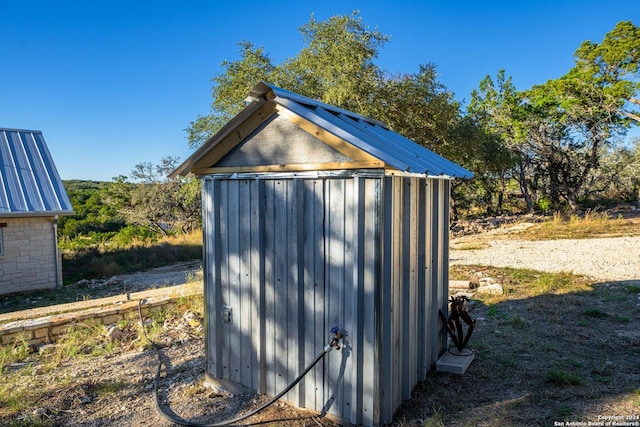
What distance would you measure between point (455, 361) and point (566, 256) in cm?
829

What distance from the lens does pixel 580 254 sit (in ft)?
37.2

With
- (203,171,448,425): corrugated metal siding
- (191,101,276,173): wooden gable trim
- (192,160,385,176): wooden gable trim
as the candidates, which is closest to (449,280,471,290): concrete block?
(203,171,448,425): corrugated metal siding

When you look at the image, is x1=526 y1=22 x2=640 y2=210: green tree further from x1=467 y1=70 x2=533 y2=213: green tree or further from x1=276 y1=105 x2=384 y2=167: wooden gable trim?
x1=276 y1=105 x2=384 y2=167: wooden gable trim

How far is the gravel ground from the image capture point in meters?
9.51

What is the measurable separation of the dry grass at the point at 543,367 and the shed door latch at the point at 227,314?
1.78 meters

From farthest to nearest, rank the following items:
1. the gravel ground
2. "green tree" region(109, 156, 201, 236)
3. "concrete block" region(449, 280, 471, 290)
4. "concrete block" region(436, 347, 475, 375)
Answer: "green tree" region(109, 156, 201, 236) < the gravel ground < "concrete block" region(449, 280, 471, 290) < "concrete block" region(436, 347, 475, 375)

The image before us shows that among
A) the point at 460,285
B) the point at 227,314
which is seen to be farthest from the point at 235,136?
the point at 460,285

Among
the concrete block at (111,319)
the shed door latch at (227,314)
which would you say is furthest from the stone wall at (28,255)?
the shed door latch at (227,314)

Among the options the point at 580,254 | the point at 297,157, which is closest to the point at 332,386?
the point at 297,157

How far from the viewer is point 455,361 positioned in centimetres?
458

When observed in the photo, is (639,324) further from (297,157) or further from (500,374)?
(297,157)

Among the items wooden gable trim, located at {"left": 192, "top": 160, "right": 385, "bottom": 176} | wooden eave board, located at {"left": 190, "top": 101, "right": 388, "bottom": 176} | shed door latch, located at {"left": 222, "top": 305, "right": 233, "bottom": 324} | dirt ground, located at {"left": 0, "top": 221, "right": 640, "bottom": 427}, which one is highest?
wooden eave board, located at {"left": 190, "top": 101, "right": 388, "bottom": 176}

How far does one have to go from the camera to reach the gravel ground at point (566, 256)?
9.51 m

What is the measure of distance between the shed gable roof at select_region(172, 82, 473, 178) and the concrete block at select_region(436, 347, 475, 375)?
79.8 inches
